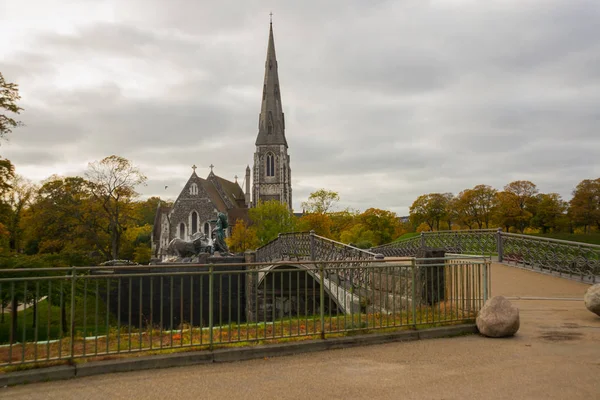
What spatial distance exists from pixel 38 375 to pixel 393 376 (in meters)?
4.05

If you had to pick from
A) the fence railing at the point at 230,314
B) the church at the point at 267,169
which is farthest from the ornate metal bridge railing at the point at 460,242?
the church at the point at 267,169

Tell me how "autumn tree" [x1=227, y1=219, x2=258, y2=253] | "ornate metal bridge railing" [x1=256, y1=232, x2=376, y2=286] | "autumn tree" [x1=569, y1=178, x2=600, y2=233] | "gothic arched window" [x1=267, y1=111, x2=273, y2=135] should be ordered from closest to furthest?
"ornate metal bridge railing" [x1=256, y1=232, x2=376, y2=286], "autumn tree" [x1=569, y1=178, x2=600, y2=233], "autumn tree" [x1=227, y1=219, x2=258, y2=253], "gothic arched window" [x1=267, y1=111, x2=273, y2=135]

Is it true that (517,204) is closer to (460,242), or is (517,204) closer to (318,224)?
(318,224)

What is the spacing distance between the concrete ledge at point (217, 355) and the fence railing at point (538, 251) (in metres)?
8.88

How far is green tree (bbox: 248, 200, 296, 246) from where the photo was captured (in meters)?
54.0

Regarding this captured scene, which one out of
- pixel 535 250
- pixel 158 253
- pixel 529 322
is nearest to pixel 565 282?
pixel 535 250

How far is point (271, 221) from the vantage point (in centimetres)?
5512

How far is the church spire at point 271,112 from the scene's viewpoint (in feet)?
252

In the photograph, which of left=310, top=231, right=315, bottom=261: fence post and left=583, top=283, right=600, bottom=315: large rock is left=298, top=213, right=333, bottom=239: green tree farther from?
left=583, top=283, right=600, bottom=315: large rock

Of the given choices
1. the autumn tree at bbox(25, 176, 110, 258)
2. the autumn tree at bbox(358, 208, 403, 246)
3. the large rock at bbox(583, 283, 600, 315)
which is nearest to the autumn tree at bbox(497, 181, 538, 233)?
the autumn tree at bbox(358, 208, 403, 246)

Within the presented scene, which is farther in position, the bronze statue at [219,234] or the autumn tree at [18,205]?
the autumn tree at [18,205]

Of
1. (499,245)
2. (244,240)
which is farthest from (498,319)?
(244,240)

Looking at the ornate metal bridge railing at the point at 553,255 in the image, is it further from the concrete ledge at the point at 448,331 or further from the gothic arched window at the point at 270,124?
the gothic arched window at the point at 270,124

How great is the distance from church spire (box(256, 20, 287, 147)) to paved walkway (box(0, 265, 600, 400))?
70556mm
